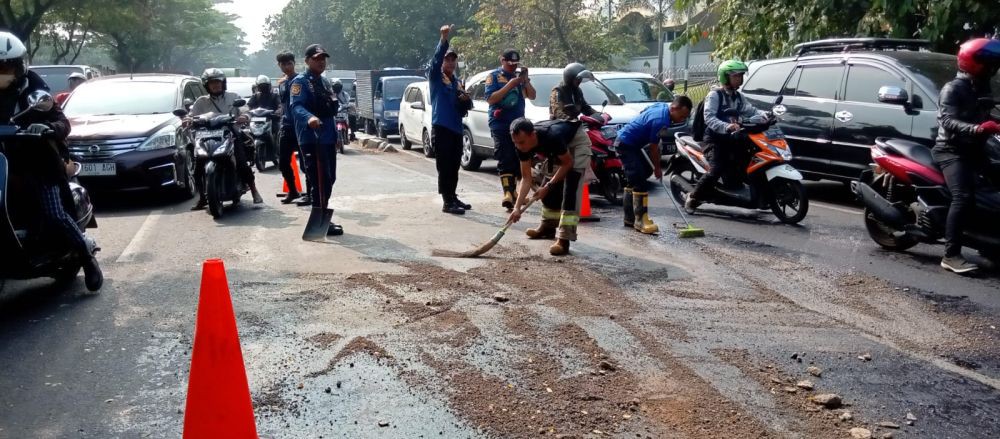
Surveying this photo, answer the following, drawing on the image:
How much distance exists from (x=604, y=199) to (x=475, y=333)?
6.04 metres

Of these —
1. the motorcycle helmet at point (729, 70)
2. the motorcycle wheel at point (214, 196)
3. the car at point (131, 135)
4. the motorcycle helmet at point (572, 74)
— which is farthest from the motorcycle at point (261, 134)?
the motorcycle helmet at point (729, 70)

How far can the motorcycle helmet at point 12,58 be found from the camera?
578 centimetres

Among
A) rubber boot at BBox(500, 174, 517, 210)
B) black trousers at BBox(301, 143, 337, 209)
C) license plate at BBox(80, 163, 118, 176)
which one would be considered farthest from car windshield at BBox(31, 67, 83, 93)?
rubber boot at BBox(500, 174, 517, 210)

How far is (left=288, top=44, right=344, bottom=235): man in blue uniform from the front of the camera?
8719mm

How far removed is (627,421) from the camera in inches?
151

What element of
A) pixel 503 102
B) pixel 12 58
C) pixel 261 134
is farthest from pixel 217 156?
pixel 261 134

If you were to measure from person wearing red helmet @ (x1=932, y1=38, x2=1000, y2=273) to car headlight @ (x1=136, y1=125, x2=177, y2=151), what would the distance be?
330 inches

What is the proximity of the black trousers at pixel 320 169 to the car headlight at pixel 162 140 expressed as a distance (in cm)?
276

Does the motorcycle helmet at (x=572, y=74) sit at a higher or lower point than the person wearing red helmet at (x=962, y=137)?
higher

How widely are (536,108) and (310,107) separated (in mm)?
4825

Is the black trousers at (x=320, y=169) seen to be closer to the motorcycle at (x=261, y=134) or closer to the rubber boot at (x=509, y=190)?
the rubber boot at (x=509, y=190)

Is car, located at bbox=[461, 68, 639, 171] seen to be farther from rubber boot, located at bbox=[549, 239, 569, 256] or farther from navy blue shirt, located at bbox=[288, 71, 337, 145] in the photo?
rubber boot, located at bbox=[549, 239, 569, 256]

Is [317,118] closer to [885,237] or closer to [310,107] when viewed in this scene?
[310,107]

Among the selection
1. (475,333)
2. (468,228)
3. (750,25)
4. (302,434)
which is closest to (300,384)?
(302,434)
